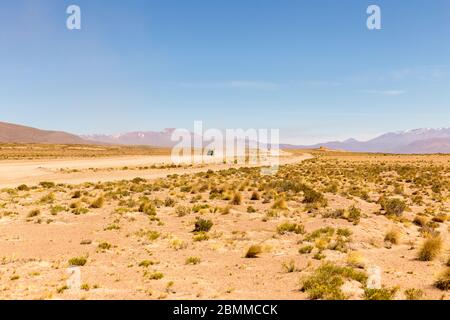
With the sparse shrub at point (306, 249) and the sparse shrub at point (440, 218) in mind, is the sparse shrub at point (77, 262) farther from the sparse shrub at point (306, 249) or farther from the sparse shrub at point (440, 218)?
the sparse shrub at point (440, 218)

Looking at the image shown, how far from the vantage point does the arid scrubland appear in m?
9.07

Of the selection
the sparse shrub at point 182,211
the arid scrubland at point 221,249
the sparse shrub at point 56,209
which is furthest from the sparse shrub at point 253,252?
the sparse shrub at point 56,209

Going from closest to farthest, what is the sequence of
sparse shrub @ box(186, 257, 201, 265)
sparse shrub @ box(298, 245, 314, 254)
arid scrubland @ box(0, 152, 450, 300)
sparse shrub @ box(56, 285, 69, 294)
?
sparse shrub @ box(56, 285, 69, 294) → arid scrubland @ box(0, 152, 450, 300) → sparse shrub @ box(186, 257, 201, 265) → sparse shrub @ box(298, 245, 314, 254)

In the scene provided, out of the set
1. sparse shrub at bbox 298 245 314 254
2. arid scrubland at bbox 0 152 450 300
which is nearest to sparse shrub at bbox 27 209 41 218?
arid scrubland at bbox 0 152 450 300

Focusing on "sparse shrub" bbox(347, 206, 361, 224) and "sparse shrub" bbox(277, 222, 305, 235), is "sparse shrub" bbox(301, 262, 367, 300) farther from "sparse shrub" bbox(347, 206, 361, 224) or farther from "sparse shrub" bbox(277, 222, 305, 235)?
"sparse shrub" bbox(347, 206, 361, 224)

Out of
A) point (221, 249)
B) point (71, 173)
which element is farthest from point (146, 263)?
point (71, 173)

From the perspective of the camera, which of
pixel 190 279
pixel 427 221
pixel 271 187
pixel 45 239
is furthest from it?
pixel 271 187

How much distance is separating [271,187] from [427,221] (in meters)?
12.7

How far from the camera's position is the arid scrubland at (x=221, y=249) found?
9070mm

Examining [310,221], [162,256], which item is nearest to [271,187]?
[310,221]

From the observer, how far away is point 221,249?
518 inches

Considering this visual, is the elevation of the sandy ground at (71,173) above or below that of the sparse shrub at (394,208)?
above
